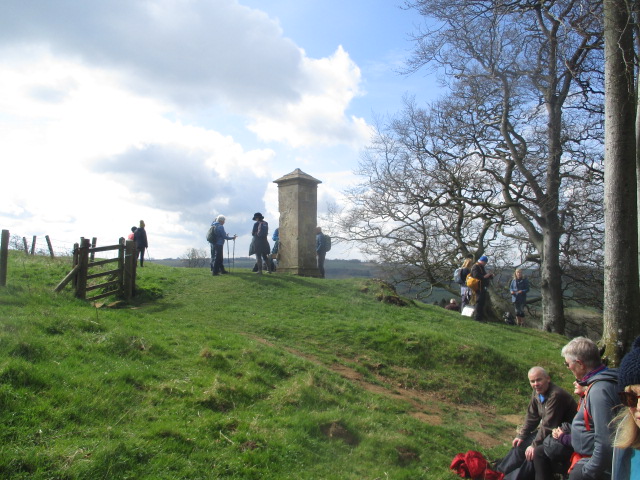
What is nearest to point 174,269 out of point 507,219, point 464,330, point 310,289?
point 310,289

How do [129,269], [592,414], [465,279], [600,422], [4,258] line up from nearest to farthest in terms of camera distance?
1. [600,422]
2. [592,414]
3. [4,258]
4. [129,269]
5. [465,279]

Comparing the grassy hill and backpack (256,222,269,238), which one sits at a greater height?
backpack (256,222,269,238)

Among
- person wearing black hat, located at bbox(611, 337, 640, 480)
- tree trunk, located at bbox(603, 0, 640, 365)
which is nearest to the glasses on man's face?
person wearing black hat, located at bbox(611, 337, 640, 480)

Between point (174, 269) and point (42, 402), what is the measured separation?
12413mm

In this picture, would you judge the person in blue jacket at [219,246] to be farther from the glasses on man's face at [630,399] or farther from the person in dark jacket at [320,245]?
the glasses on man's face at [630,399]

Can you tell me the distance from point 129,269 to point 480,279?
9.42 m

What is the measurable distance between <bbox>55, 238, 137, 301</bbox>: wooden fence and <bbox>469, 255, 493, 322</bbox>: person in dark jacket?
9.14 meters

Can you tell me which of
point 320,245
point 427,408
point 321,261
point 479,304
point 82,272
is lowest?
point 427,408

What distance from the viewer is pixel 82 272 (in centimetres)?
1105

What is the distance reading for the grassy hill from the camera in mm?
4305

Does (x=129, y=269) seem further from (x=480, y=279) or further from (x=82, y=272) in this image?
(x=480, y=279)

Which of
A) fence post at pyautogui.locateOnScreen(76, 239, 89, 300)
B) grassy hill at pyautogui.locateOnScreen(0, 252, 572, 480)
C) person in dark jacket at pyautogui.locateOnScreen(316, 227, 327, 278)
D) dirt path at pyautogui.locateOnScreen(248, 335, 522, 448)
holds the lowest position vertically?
dirt path at pyautogui.locateOnScreen(248, 335, 522, 448)

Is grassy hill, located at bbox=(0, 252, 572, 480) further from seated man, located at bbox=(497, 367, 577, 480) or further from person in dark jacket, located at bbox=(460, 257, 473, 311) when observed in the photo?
person in dark jacket, located at bbox=(460, 257, 473, 311)

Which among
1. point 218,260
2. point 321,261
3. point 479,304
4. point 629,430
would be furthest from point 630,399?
point 321,261
